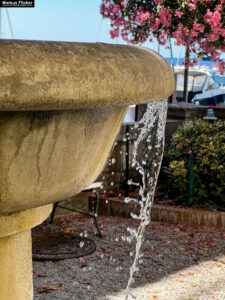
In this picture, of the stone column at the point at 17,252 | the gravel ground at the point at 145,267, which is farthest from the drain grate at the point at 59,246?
the stone column at the point at 17,252

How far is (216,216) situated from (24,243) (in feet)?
13.6

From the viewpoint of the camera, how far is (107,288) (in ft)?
14.5

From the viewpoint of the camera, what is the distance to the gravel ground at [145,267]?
432 cm

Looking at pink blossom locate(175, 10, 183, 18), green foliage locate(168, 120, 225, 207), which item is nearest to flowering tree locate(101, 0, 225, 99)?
pink blossom locate(175, 10, 183, 18)

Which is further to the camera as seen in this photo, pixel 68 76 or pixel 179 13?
pixel 179 13

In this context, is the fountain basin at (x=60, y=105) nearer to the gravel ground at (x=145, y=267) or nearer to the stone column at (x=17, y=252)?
the stone column at (x=17, y=252)

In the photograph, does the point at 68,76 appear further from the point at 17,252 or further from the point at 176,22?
the point at 176,22

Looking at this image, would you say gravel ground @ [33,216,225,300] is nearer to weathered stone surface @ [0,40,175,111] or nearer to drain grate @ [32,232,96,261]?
drain grate @ [32,232,96,261]

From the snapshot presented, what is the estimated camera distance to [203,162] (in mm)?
6734

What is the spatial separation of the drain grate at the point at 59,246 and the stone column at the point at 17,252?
2.56 meters

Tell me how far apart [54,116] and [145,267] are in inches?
130

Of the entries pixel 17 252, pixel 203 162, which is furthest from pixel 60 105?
pixel 203 162

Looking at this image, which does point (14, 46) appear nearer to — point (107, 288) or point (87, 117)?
point (87, 117)

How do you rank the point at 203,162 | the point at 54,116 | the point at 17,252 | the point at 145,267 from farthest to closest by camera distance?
the point at 203,162, the point at 145,267, the point at 17,252, the point at 54,116
